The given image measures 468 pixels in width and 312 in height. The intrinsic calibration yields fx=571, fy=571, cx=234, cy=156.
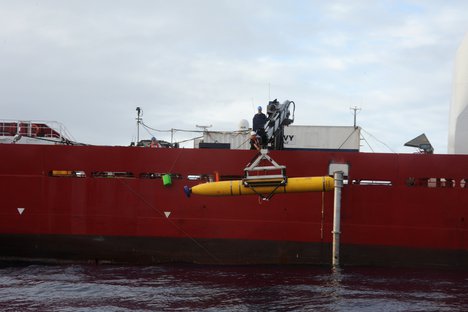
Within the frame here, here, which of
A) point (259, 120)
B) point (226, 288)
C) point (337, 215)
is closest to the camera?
point (226, 288)

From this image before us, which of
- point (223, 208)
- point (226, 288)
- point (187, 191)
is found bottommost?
point (226, 288)

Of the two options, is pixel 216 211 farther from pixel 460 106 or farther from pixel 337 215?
pixel 460 106

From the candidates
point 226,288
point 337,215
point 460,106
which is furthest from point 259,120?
point 460,106

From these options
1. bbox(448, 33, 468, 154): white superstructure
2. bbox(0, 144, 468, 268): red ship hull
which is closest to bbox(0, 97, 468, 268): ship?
bbox(0, 144, 468, 268): red ship hull

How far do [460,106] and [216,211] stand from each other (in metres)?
9.88

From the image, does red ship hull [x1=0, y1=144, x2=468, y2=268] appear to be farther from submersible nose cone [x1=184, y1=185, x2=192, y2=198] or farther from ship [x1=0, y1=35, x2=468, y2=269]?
submersible nose cone [x1=184, y1=185, x2=192, y2=198]

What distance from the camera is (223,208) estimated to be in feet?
61.0

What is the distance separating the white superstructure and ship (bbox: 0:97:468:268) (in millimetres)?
2648

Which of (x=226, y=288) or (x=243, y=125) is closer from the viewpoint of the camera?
(x=226, y=288)

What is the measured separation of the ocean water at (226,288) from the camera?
42.3 feet

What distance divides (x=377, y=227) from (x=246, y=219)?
4.22 m

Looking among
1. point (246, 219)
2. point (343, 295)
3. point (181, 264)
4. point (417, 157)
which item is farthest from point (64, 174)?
point (417, 157)

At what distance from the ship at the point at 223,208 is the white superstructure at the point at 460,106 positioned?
265 centimetres

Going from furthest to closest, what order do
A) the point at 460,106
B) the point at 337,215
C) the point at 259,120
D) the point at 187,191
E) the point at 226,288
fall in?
the point at 460,106
the point at 259,120
the point at 337,215
the point at 187,191
the point at 226,288
